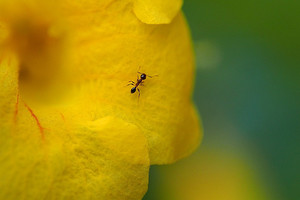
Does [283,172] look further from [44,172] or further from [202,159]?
[44,172]

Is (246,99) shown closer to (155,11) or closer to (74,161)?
(155,11)

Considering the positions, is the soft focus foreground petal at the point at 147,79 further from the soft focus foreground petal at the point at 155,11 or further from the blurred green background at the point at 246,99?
the blurred green background at the point at 246,99

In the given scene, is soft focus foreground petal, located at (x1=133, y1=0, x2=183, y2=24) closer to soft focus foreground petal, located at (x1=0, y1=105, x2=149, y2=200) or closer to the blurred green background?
soft focus foreground petal, located at (x1=0, y1=105, x2=149, y2=200)

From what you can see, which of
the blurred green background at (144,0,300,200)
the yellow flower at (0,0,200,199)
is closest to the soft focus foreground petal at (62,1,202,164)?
the yellow flower at (0,0,200,199)

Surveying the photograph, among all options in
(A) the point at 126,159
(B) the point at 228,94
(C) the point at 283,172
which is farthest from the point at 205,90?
(A) the point at 126,159

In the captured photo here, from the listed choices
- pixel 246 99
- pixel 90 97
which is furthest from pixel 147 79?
pixel 246 99

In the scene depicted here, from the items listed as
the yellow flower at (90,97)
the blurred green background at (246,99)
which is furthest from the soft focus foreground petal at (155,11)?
the blurred green background at (246,99)

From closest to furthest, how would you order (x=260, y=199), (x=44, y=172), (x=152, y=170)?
(x=44, y=172)
(x=152, y=170)
(x=260, y=199)
